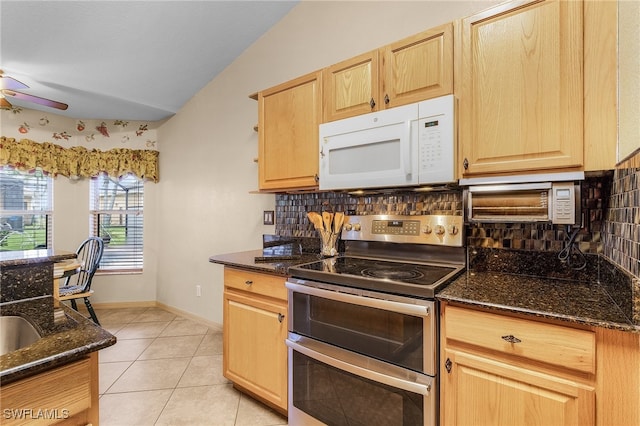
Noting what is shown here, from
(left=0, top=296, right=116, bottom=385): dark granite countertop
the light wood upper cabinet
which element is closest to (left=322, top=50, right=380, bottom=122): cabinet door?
the light wood upper cabinet

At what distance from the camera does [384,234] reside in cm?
183

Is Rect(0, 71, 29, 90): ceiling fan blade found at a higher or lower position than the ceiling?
lower

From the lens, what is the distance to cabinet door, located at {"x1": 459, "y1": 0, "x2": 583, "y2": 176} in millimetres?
1176

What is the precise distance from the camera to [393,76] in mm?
1587

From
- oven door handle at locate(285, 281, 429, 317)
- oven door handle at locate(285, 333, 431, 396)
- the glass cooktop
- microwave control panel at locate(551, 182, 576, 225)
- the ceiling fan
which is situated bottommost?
oven door handle at locate(285, 333, 431, 396)

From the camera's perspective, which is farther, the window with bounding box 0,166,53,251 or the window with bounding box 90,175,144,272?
the window with bounding box 90,175,144,272

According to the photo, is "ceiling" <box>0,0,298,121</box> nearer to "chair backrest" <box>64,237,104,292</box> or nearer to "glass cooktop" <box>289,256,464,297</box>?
"chair backrest" <box>64,237,104,292</box>

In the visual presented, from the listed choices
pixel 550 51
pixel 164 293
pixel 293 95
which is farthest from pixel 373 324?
pixel 164 293

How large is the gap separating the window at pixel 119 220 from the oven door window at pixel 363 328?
3.31 m

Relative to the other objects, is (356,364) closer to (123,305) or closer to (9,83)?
(9,83)

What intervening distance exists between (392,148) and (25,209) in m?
4.26

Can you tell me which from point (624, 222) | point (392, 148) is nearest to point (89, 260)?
point (392, 148)

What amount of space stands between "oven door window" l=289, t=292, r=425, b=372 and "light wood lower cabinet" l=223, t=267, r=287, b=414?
16 cm

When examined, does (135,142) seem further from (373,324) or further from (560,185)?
(560,185)
